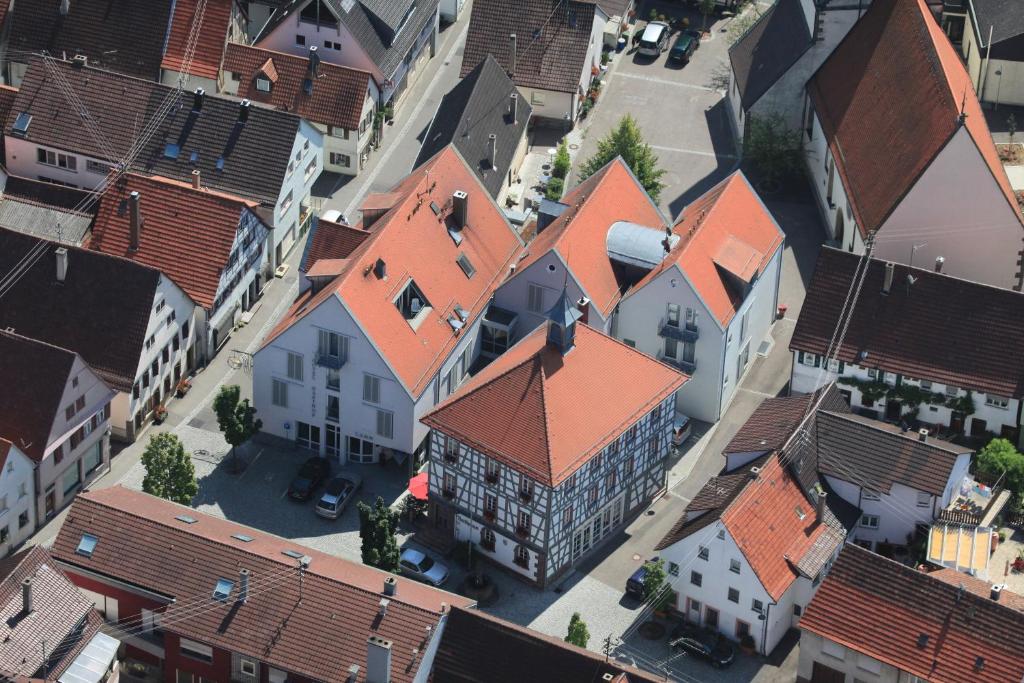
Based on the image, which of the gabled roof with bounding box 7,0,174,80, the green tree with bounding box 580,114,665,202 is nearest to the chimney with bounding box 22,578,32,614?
the green tree with bounding box 580,114,665,202

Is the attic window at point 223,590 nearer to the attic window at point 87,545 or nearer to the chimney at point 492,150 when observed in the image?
the attic window at point 87,545

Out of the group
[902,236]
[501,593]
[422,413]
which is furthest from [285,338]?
[902,236]

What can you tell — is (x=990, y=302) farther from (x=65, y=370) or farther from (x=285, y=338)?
(x=65, y=370)

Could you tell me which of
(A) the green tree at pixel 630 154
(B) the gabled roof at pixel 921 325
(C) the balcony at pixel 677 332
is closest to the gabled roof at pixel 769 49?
(A) the green tree at pixel 630 154

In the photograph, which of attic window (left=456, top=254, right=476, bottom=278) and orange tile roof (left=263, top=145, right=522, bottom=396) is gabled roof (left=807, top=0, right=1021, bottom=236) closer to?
orange tile roof (left=263, top=145, right=522, bottom=396)

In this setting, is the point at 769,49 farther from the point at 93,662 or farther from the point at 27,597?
the point at 27,597

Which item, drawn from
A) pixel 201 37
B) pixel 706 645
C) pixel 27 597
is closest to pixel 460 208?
pixel 201 37
